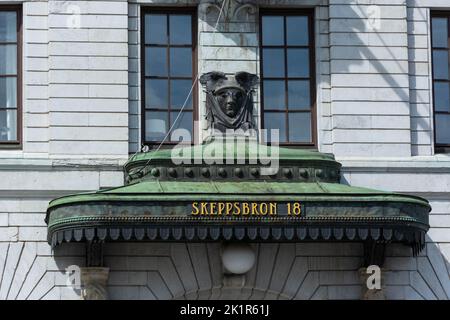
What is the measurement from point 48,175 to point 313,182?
5.01 metres

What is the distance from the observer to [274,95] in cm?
3044

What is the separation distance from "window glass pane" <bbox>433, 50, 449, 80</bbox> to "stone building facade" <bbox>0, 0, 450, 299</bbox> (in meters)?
0.30

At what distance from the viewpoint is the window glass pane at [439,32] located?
3105 cm

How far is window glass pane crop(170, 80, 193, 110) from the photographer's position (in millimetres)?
30148

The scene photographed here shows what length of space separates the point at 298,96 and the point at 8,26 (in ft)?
19.2

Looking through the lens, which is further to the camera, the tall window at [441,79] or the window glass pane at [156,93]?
the tall window at [441,79]

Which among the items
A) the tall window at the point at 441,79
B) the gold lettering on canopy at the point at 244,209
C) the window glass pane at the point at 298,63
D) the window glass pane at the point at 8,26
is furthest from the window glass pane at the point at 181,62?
the tall window at the point at 441,79

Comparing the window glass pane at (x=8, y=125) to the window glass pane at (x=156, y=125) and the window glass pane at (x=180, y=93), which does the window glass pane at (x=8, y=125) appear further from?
the window glass pane at (x=180, y=93)

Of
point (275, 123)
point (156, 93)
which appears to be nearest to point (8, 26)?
point (156, 93)

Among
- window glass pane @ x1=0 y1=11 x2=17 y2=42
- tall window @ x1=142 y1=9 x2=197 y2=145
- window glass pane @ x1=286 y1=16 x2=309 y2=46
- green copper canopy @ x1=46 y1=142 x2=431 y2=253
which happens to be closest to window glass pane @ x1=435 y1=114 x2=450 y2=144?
green copper canopy @ x1=46 y1=142 x2=431 y2=253

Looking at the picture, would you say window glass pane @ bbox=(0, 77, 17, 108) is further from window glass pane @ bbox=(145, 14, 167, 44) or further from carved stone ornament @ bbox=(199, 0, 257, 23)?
carved stone ornament @ bbox=(199, 0, 257, 23)

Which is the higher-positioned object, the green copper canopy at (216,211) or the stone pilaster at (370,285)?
the green copper canopy at (216,211)

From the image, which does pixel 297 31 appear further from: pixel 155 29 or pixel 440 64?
pixel 440 64

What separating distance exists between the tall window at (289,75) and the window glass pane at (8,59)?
4.85 m
